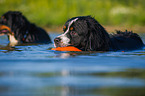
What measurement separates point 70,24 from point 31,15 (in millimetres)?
19823

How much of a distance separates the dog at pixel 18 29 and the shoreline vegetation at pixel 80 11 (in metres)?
12.3

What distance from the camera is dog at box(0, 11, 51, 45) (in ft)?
43.2

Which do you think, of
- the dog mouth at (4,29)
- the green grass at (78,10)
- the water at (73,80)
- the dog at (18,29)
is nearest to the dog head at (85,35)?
the water at (73,80)

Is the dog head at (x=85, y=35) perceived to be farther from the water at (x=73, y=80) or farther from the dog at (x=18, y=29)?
the dog at (x=18, y=29)

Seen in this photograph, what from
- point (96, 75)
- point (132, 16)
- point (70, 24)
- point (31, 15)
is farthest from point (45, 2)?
point (96, 75)

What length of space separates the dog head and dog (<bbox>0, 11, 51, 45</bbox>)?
497 centimetres

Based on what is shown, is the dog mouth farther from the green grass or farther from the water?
the green grass

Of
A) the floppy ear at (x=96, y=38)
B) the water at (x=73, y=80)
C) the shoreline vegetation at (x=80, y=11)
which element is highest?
the shoreline vegetation at (x=80, y=11)

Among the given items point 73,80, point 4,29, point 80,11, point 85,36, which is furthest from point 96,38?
point 80,11

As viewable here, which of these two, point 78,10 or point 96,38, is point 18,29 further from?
point 78,10

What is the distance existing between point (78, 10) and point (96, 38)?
1979 cm

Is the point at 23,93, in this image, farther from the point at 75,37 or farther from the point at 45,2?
the point at 45,2

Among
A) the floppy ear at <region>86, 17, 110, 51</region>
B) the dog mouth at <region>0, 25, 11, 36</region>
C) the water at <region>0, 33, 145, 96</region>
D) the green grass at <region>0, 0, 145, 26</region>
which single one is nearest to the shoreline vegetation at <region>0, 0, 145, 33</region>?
the green grass at <region>0, 0, 145, 26</region>

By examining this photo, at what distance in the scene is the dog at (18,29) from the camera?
13164 mm
